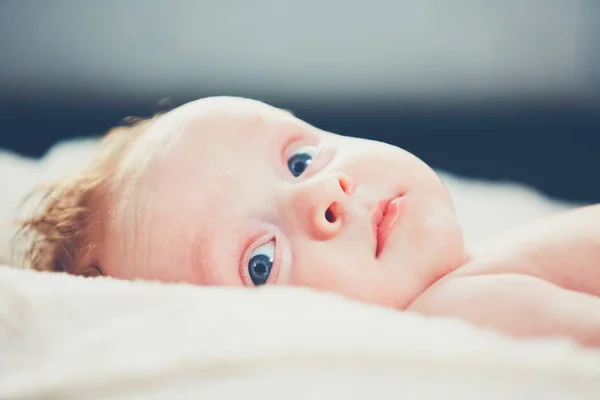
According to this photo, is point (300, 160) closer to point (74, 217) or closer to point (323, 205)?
point (323, 205)

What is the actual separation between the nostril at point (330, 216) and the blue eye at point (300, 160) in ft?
0.31

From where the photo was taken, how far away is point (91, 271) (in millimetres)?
893

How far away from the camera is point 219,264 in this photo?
80 cm

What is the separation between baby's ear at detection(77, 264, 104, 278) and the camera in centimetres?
88

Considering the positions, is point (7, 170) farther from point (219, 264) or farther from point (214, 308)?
point (214, 308)

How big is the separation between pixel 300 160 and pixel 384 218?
15 cm

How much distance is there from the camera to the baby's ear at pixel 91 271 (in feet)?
2.89

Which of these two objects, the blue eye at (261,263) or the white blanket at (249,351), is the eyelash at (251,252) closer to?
the blue eye at (261,263)

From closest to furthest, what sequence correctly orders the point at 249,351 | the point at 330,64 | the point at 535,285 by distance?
1. the point at 249,351
2. the point at 535,285
3. the point at 330,64

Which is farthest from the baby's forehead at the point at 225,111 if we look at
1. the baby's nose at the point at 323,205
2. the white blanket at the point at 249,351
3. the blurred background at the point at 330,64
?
the blurred background at the point at 330,64

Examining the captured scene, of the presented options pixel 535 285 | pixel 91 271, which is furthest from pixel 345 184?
pixel 91 271

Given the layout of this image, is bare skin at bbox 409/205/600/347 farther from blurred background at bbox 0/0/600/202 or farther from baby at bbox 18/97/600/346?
blurred background at bbox 0/0/600/202

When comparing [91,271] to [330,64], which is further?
[330,64]

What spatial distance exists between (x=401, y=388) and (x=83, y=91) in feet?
4.38
